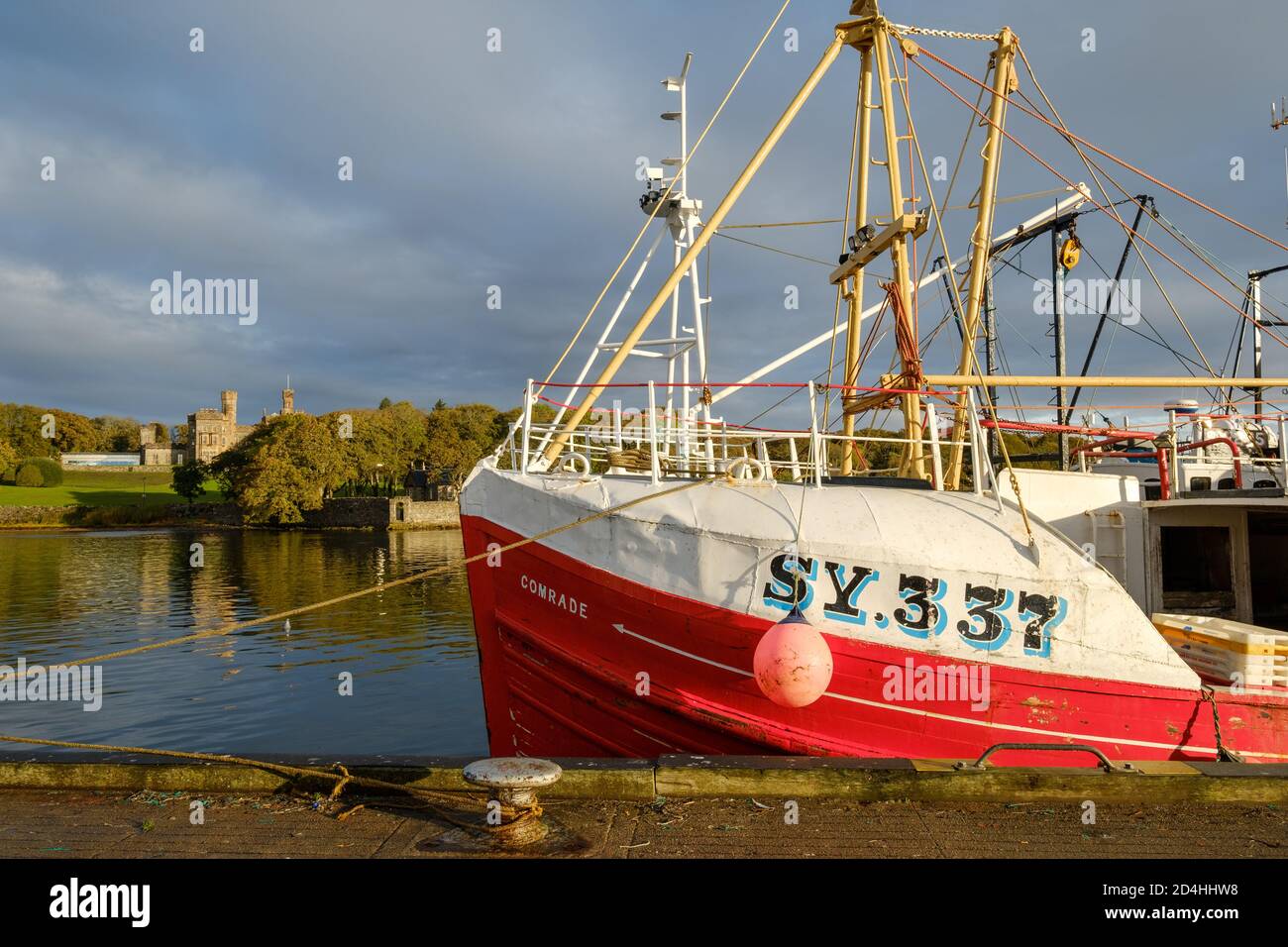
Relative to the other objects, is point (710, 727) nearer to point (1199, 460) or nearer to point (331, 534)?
point (1199, 460)

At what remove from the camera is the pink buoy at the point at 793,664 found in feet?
26.6

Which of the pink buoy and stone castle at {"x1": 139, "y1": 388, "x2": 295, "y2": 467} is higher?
stone castle at {"x1": 139, "y1": 388, "x2": 295, "y2": 467}

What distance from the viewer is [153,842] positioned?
5957 mm

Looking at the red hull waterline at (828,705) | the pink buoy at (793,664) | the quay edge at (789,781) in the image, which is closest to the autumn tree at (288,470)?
the red hull waterline at (828,705)

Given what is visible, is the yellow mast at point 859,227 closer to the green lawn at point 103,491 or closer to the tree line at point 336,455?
the tree line at point 336,455

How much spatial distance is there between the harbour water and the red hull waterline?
11.7 feet

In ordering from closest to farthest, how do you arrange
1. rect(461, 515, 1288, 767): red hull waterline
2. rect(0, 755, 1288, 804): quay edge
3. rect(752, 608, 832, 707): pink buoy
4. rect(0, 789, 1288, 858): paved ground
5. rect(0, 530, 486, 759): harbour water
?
rect(0, 789, 1288, 858): paved ground < rect(0, 755, 1288, 804): quay edge < rect(752, 608, 832, 707): pink buoy < rect(461, 515, 1288, 767): red hull waterline < rect(0, 530, 486, 759): harbour water

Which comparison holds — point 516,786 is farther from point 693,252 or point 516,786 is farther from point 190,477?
point 190,477

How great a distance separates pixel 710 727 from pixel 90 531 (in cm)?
9405

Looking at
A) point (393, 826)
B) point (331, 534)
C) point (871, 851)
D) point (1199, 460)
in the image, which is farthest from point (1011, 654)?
point (331, 534)

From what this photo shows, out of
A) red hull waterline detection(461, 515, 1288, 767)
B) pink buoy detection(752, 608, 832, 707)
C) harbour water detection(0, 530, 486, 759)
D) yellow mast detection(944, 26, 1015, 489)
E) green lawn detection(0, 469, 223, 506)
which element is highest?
yellow mast detection(944, 26, 1015, 489)

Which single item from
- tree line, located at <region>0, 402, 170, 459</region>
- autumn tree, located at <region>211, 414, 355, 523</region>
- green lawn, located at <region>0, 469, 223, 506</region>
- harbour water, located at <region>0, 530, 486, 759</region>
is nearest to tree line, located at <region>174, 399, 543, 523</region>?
autumn tree, located at <region>211, 414, 355, 523</region>

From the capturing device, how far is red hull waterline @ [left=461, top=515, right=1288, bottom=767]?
9422 millimetres

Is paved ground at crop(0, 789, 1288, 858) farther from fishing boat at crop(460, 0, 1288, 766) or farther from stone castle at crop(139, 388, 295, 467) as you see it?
stone castle at crop(139, 388, 295, 467)
